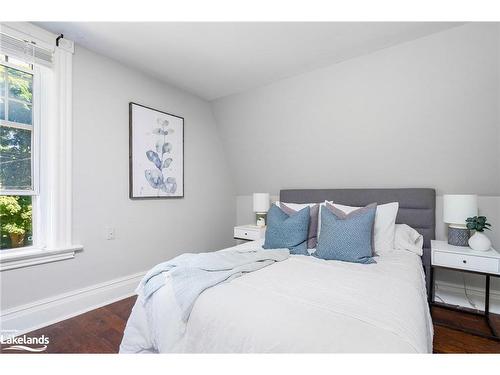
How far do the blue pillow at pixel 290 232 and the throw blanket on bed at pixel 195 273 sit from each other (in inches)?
13.1

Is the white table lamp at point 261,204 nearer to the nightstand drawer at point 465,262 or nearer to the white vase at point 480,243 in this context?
the nightstand drawer at point 465,262

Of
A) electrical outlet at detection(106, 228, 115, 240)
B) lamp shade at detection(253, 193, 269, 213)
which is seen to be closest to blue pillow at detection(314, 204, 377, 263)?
lamp shade at detection(253, 193, 269, 213)

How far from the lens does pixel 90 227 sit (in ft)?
7.77

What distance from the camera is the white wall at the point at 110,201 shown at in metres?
2.20

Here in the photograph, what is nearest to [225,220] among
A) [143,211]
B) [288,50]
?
[143,211]

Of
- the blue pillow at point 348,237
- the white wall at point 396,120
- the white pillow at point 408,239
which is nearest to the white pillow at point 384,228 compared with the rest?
the white pillow at point 408,239

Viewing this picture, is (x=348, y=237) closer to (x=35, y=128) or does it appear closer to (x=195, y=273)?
(x=195, y=273)

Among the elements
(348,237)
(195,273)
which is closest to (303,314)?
(195,273)

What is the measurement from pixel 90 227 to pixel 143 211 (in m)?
0.54

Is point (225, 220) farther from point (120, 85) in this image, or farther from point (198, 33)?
point (198, 33)

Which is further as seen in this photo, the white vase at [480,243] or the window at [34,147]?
the white vase at [480,243]
